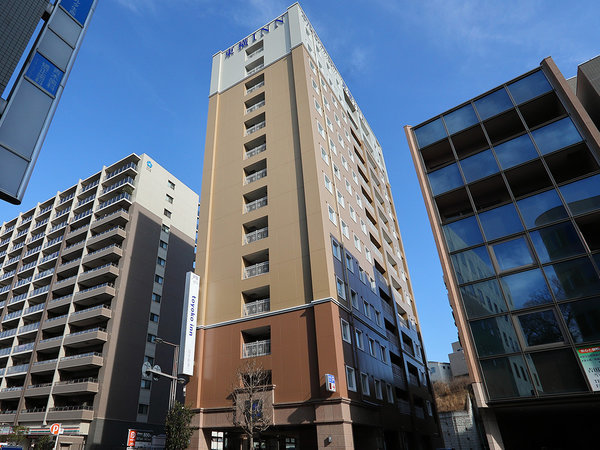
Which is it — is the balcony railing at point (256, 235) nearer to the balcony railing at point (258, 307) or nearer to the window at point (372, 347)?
the balcony railing at point (258, 307)

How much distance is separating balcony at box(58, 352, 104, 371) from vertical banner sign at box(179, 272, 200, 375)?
2057 centimetres

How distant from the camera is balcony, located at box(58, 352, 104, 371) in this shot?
4528cm

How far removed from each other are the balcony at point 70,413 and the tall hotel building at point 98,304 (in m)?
0.13

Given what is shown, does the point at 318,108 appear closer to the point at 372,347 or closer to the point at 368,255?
the point at 368,255

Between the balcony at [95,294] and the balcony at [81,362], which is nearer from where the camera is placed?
the balcony at [81,362]

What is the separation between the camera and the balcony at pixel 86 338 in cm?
4694

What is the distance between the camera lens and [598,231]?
2183cm

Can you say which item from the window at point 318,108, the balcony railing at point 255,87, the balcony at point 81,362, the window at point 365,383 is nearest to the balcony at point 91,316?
the balcony at point 81,362

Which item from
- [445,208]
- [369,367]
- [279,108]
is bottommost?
[369,367]

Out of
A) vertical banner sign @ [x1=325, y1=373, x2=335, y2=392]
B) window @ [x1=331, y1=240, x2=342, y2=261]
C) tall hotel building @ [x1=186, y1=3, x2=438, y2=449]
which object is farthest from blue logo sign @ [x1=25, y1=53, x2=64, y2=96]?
window @ [x1=331, y1=240, x2=342, y2=261]

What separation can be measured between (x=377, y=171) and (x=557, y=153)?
41.4 meters

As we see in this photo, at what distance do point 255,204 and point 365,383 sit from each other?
18170 mm

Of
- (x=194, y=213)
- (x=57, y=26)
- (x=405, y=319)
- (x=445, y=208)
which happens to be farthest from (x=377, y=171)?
(x=57, y=26)

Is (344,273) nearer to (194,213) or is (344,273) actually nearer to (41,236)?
(194,213)
